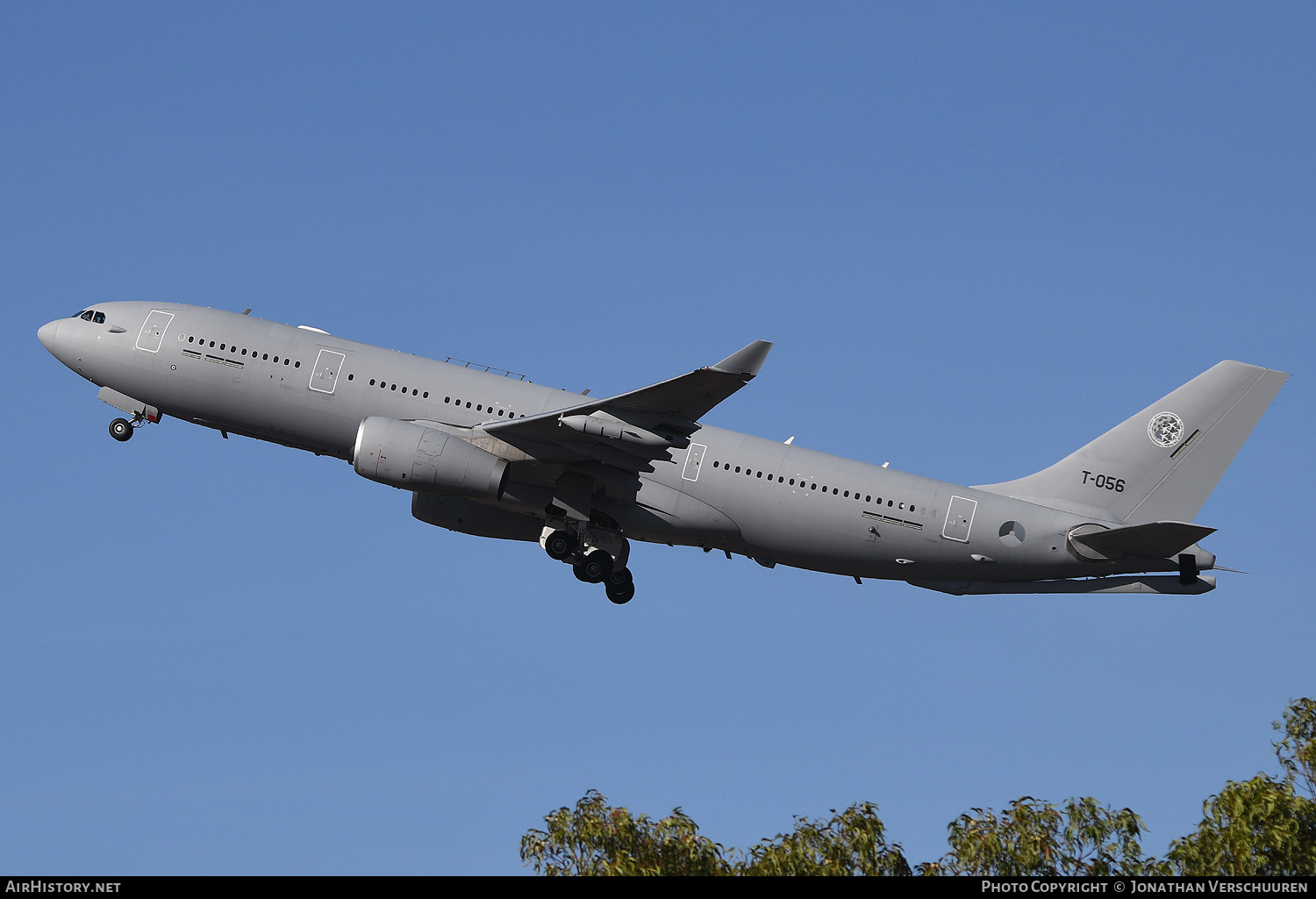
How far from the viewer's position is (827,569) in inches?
1574

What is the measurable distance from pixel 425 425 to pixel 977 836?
1923 cm

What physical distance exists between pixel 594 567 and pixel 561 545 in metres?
1.17

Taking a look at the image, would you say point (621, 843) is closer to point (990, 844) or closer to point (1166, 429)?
point (990, 844)

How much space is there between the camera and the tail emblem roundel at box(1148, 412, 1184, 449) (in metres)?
41.5

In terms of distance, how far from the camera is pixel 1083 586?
39969mm

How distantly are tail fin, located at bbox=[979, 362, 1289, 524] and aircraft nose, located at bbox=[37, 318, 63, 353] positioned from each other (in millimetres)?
27634

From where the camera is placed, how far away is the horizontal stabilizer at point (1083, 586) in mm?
38938

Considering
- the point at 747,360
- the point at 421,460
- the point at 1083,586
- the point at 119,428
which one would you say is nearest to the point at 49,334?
the point at 119,428

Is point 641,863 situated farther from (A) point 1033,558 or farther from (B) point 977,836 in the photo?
(A) point 1033,558

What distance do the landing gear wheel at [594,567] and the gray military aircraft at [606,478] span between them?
36 mm

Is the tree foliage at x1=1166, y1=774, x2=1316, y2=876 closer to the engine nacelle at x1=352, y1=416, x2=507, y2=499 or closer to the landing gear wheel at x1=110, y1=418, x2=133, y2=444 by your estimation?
the engine nacelle at x1=352, y1=416, x2=507, y2=499
